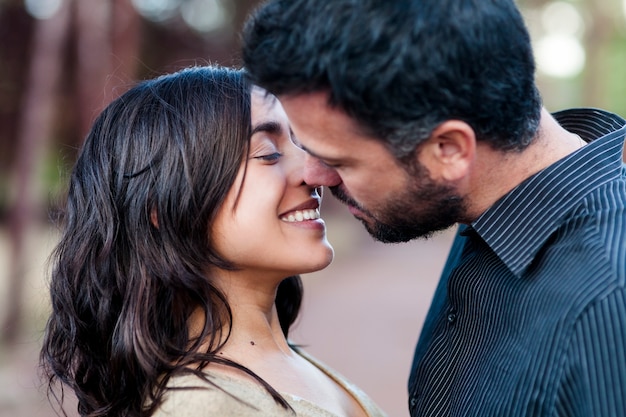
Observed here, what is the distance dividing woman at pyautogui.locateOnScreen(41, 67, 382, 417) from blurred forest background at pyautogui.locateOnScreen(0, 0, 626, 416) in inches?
15.9

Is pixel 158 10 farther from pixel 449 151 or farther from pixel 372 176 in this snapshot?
pixel 449 151

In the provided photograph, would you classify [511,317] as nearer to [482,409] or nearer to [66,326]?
[482,409]

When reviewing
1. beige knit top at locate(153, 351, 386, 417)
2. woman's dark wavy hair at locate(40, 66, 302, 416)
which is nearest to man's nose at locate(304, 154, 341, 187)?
woman's dark wavy hair at locate(40, 66, 302, 416)

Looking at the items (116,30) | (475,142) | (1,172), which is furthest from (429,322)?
(1,172)

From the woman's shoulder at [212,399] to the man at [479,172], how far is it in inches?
21.7

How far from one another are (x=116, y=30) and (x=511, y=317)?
8.26 meters

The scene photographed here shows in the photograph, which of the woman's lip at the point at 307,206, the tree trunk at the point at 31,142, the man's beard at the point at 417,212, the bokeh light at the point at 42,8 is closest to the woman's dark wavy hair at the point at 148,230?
the woman's lip at the point at 307,206

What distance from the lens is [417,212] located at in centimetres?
220

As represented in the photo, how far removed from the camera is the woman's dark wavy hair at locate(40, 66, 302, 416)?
232cm

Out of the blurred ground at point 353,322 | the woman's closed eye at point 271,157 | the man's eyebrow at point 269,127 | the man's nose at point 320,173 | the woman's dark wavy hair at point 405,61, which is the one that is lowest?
the blurred ground at point 353,322

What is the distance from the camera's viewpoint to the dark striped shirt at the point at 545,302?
1706 mm

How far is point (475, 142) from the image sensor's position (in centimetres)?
204

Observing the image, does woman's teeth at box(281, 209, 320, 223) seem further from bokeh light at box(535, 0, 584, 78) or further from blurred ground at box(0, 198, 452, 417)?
bokeh light at box(535, 0, 584, 78)

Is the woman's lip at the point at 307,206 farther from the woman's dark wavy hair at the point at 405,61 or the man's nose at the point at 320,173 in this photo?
the woman's dark wavy hair at the point at 405,61
